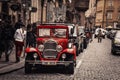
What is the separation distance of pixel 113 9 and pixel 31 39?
347 ft

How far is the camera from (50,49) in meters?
16.6

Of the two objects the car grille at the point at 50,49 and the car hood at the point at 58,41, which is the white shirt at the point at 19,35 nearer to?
the car hood at the point at 58,41

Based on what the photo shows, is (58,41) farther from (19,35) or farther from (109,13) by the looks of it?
(109,13)

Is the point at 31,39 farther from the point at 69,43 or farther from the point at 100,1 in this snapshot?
the point at 100,1

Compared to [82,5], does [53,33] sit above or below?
below

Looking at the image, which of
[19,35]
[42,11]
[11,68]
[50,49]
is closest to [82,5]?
[42,11]

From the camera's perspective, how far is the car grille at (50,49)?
16.6 metres

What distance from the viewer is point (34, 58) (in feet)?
54.1

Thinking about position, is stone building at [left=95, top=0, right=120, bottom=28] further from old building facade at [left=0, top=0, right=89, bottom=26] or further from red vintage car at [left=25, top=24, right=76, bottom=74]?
red vintage car at [left=25, top=24, right=76, bottom=74]

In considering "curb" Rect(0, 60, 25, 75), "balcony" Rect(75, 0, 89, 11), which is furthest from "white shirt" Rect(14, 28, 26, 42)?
"balcony" Rect(75, 0, 89, 11)

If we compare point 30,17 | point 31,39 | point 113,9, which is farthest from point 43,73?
point 113,9

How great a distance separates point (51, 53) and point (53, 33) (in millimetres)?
1347

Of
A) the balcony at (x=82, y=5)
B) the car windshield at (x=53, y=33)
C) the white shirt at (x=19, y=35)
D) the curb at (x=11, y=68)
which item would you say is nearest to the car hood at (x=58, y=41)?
the car windshield at (x=53, y=33)

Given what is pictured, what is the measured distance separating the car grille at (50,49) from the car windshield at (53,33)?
959mm
